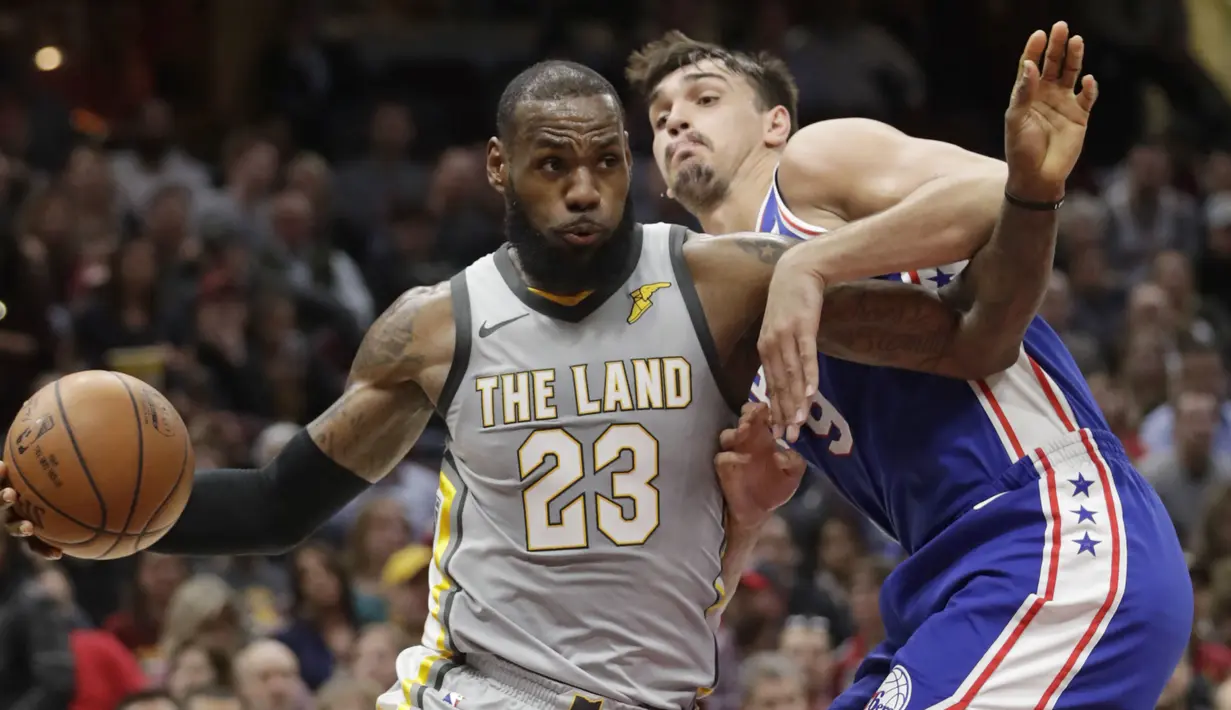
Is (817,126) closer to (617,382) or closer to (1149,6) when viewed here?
(617,382)

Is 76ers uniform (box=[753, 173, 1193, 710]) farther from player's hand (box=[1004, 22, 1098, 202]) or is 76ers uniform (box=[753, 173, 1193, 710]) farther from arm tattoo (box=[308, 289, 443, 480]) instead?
arm tattoo (box=[308, 289, 443, 480])

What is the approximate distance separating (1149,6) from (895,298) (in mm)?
11124

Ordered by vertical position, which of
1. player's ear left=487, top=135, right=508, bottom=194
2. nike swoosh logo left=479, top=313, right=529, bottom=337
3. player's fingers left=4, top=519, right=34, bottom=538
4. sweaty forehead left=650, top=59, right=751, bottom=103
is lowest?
player's fingers left=4, top=519, right=34, bottom=538

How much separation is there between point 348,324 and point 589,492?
672cm

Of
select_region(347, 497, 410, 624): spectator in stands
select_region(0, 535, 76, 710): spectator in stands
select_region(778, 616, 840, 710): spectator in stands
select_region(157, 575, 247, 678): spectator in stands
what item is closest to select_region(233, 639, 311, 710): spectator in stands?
select_region(157, 575, 247, 678): spectator in stands

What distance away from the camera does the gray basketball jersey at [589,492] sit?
3682mm

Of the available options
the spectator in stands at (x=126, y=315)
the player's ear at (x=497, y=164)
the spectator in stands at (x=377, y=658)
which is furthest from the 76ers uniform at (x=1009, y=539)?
the spectator in stands at (x=126, y=315)

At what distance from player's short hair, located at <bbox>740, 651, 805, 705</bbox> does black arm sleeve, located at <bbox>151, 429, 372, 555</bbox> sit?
3134 millimetres

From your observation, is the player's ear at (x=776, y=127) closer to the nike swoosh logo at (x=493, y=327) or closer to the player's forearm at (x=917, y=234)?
the player's forearm at (x=917, y=234)

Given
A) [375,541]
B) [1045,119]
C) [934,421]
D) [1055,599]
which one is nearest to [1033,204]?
[1045,119]

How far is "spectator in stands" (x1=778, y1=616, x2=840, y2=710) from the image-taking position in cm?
748

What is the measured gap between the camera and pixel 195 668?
6.86 metres

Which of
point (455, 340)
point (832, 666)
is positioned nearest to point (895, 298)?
point (455, 340)

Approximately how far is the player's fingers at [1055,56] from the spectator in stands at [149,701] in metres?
4.16
